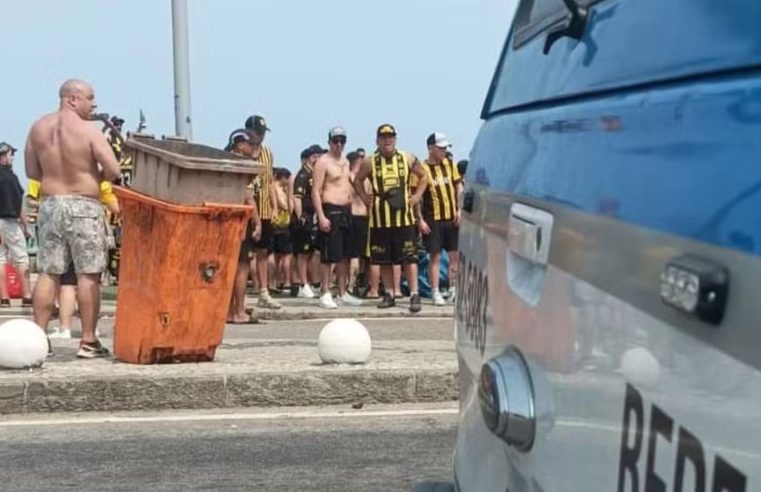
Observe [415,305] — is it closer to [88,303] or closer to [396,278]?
[396,278]

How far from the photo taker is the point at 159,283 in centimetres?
727

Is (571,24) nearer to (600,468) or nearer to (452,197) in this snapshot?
(600,468)

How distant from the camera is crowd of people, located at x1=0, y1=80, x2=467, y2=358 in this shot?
7.94 m

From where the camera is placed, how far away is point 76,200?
7938 mm

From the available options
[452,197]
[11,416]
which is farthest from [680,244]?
[452,197]

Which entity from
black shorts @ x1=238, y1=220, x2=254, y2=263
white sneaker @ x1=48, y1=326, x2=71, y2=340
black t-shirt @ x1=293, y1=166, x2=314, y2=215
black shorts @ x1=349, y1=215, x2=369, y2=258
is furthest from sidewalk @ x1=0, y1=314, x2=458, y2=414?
black t-shirt @ x1=293, y1=166, x2=314, y2=215

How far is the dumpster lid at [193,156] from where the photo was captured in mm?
7148

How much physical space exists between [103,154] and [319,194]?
16.5 ft

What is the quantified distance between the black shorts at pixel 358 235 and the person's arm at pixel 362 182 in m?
0.45

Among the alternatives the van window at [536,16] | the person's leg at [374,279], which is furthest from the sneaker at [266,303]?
the van window at [536,16]

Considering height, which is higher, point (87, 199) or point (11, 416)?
point (87, 199)

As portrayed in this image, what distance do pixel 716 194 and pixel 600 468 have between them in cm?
45

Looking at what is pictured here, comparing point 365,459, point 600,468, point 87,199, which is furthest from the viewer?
point 87,199

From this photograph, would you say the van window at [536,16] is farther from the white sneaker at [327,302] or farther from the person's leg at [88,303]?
the white sneaker at [327,302]
